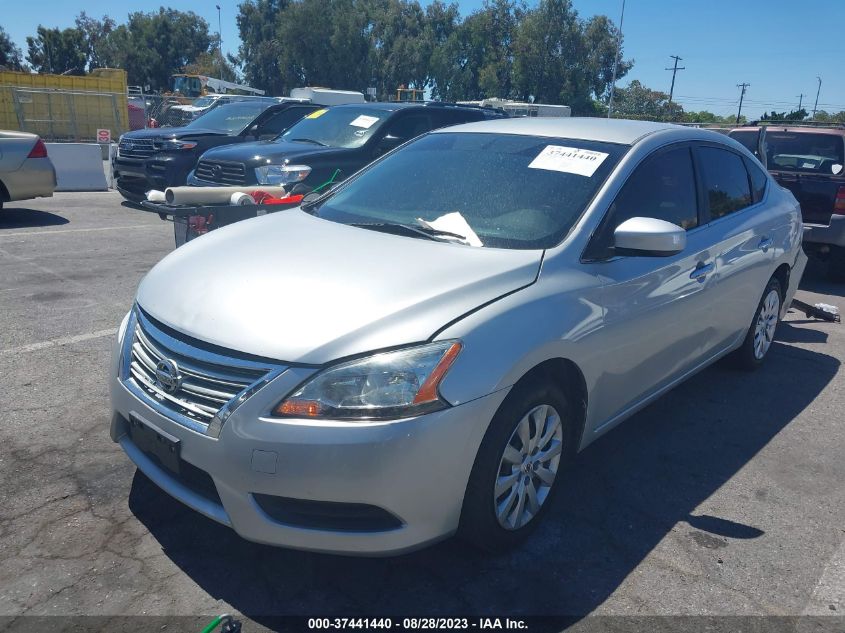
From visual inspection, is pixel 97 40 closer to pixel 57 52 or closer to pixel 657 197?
pixel 57 52

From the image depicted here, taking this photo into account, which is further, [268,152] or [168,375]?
[268,152]

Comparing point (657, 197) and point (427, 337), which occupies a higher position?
point (657, 197)

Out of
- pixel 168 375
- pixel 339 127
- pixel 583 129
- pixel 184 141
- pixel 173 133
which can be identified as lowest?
pixel 168 375

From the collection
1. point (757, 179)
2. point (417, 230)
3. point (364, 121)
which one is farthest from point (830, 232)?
point (417, 230)

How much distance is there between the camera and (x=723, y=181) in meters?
4.63

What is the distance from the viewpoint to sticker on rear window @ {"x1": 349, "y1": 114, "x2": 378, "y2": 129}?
8992 millimetres

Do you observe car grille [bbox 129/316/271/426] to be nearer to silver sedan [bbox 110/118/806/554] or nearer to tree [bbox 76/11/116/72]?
silver sedan [bbox 110/118/806/554]

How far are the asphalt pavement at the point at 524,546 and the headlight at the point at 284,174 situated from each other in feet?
12.2

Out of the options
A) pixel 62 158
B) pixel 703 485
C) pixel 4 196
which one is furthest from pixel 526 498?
pixel 62 158

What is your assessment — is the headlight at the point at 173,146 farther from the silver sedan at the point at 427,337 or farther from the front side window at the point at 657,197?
the front side window at the point at 657,197

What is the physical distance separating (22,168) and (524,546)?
9.37 metres

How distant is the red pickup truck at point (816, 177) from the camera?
8391 mm

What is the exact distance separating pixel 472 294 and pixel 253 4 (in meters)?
75.3

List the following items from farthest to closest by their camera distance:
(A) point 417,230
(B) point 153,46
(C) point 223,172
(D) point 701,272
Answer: (B) point 153,46
(C) point 223,172
(D) point 701,272
(A) point 417,230
